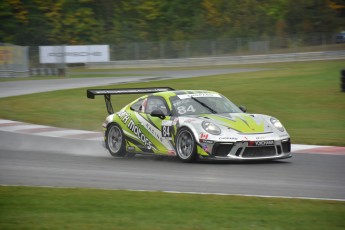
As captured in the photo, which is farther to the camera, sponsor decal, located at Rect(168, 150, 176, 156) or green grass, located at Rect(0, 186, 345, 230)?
sponsor decal, located at Rect(168, 150, 176, 156)

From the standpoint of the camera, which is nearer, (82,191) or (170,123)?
(82,191)

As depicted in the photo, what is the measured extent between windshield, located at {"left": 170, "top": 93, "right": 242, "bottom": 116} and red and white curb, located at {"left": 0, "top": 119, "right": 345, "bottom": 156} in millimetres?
1755

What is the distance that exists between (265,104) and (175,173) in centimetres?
1200

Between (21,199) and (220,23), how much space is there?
64.8 meters

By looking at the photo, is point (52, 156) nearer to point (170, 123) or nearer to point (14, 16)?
point (170, 123)

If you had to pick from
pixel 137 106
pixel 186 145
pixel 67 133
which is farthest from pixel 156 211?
pixel 67 133

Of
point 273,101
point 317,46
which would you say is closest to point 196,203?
point 273,101

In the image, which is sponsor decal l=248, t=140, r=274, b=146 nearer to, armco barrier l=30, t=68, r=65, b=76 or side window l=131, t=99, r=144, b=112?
side window l=131, t=99, r=144, b=112

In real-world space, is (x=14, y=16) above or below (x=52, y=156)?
above

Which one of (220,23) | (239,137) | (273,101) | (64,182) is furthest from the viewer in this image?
(220,23)

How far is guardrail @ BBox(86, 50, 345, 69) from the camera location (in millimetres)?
51094

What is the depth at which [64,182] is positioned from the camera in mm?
10164


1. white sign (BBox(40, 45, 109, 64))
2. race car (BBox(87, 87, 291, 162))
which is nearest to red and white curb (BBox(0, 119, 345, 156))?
race car (BBox(87, 87, 291, 162))

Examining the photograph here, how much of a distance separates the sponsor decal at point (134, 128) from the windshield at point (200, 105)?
0.77m
